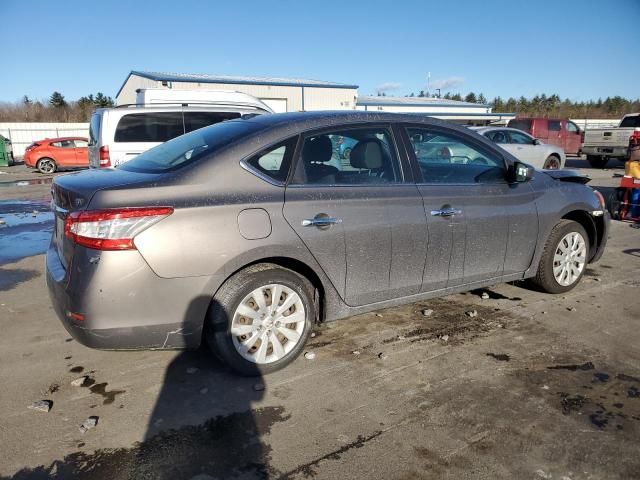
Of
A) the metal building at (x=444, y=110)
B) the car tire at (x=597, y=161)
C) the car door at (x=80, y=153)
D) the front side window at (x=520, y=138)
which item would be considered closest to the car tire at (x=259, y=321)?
the front side window at (x=520, y=138)

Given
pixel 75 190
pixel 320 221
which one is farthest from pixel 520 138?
pixel 75 190

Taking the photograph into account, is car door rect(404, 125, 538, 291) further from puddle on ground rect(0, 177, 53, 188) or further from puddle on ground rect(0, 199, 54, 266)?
puddle on ground rect(0, 177, 53, 188)

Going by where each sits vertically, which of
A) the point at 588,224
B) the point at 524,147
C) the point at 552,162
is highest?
the point at 524,147

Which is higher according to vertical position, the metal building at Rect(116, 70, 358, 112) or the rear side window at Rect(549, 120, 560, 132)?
the metal building at Rect(116, 70, 358, 112)

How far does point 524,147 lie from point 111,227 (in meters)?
14.7

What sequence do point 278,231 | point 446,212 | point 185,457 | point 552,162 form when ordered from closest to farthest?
point 185,457 → point 278,231 → point 446,212 → point 552,162

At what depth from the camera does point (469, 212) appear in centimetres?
399

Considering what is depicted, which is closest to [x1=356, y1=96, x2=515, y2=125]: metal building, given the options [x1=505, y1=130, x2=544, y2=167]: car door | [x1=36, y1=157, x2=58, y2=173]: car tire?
[x1=36, y1=157, x2=58, y2=173]: car tire

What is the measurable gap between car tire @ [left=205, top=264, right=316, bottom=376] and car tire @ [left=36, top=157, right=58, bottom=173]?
21.6 m

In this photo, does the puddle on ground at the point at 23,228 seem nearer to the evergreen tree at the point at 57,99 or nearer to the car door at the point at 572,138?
the car door at the point at 572,138

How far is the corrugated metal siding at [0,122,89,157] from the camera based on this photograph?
3106 centimetres

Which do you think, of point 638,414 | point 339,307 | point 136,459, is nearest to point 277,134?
point 339,307

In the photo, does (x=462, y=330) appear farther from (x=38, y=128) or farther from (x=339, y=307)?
(x=38, y=128)

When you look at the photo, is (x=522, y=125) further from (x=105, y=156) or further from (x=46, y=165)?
(x=46, y=165)
